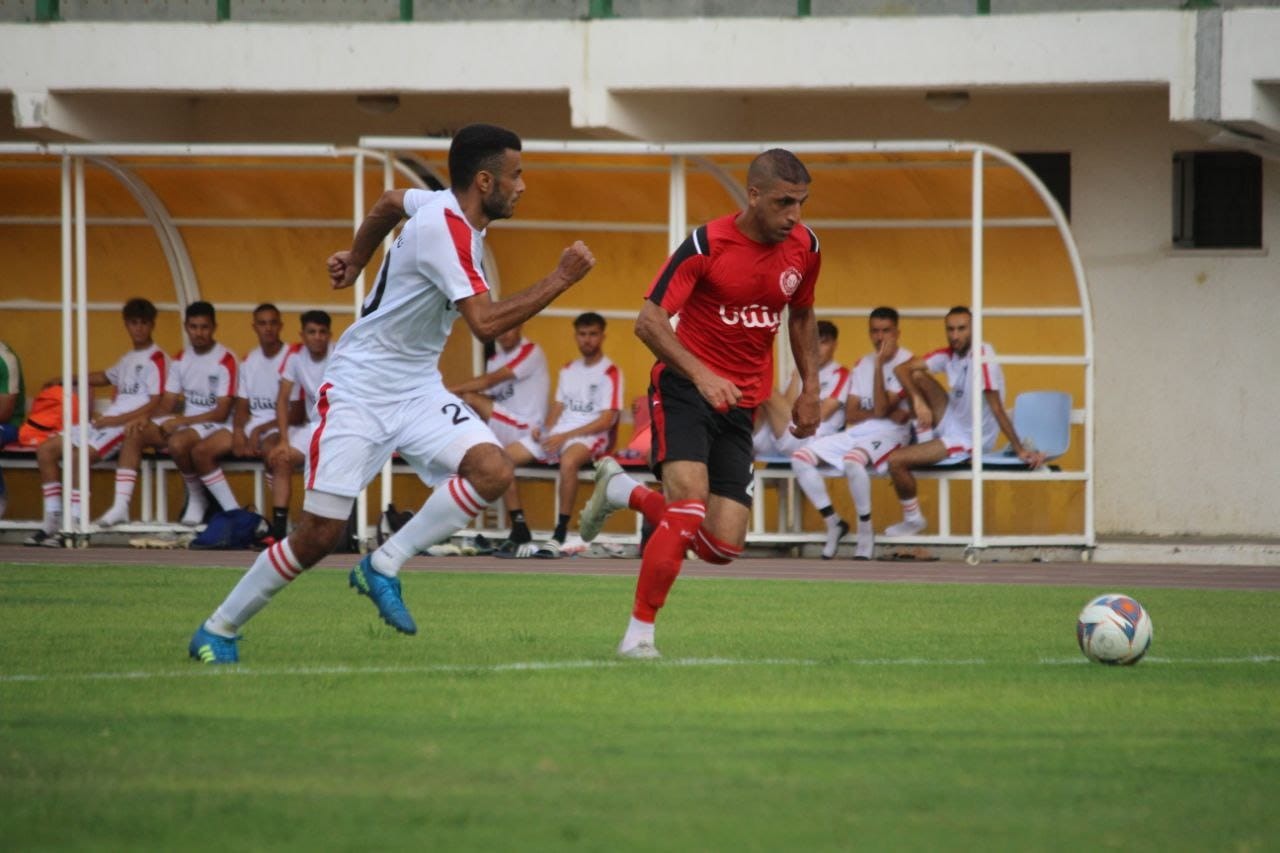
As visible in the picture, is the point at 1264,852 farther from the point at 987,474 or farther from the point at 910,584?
the point at 987,474

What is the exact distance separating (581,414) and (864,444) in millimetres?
2341

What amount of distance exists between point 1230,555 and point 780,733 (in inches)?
419

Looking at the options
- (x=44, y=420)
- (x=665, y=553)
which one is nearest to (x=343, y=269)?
(x=665, y=553)

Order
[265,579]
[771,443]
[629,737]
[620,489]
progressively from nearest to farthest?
[629,737] < [265,579] < [620,489] < [771,443]

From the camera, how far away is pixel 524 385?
17.5 m

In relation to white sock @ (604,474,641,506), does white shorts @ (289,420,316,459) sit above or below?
above

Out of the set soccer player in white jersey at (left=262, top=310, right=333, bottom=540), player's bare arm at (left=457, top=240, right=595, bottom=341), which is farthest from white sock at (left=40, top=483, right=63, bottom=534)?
player's bare arm at (left=457, top=240, right=595, bottom=341)

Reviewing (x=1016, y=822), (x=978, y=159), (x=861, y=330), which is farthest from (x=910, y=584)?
(x=1016, y=822)

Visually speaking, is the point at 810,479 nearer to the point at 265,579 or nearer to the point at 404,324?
the point at 404,324

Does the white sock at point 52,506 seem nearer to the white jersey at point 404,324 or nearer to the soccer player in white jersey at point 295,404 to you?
the soccer player in white jersey at point 295,404

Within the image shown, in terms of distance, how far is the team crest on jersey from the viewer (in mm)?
8734

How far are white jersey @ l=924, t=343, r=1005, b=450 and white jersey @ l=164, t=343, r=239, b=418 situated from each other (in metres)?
5.71

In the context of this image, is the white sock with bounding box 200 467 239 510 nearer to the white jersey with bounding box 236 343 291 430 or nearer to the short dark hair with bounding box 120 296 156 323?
the white jersey with bounding box 236 343 291 430

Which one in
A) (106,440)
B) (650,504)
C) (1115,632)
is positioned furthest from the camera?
(106,440)
